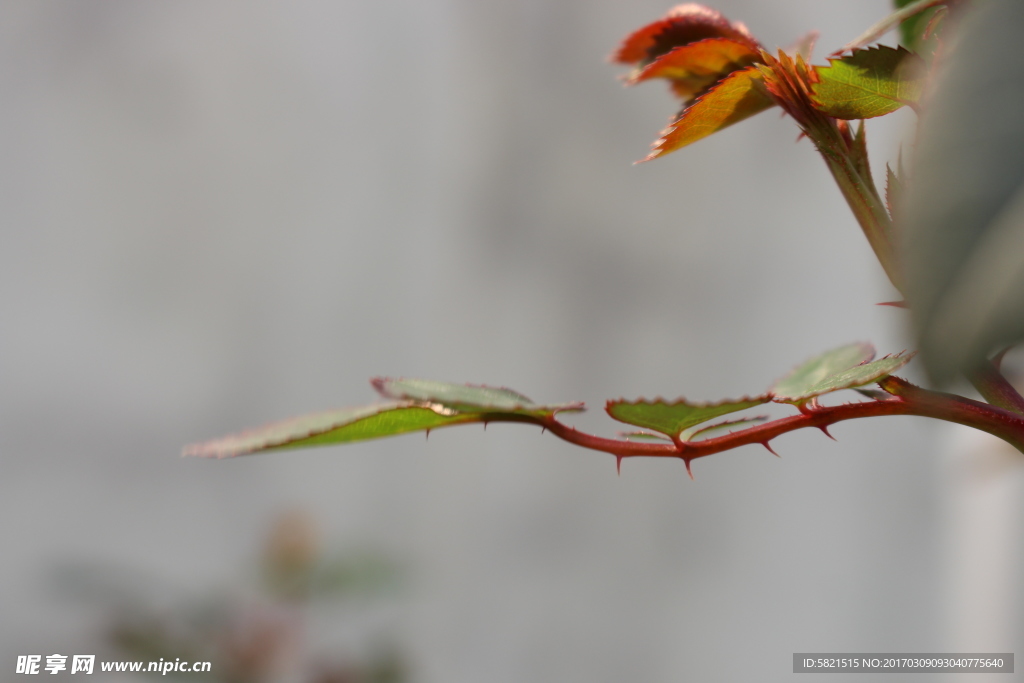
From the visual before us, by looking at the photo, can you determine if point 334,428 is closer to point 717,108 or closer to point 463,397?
point 463,397

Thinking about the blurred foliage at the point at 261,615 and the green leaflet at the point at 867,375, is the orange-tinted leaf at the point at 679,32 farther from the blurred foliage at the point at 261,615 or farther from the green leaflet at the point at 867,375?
the blurred foliage at the point at 261,615

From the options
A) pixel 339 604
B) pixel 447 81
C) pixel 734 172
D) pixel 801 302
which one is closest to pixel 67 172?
pixel 447 81

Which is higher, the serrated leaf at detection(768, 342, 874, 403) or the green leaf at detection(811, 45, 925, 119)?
the green leaf at detection(811, 45, 925, 119)

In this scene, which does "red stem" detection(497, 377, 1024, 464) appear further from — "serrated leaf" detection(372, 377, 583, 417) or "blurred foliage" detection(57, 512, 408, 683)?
"blurred foliage" detection(57, 512, 408, 683)

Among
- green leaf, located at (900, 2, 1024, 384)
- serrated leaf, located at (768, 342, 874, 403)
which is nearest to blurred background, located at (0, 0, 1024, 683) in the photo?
serrated leaf, located at (768, 342, 874, 403)

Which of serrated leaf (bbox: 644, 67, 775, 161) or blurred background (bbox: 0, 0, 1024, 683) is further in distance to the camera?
blurred background (bbox: 0, 0, 1024, 683)
